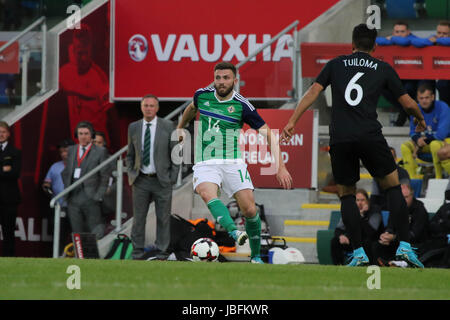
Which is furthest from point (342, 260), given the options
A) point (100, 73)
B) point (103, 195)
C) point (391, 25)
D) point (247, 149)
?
point (100, 73)

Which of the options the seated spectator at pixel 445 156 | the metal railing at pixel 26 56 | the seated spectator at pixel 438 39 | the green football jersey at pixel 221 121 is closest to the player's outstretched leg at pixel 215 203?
the green football jersey at pixel 221 121

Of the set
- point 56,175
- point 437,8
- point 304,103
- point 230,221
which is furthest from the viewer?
point 437,8

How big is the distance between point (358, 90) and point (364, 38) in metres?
0.49

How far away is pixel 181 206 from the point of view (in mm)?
15000

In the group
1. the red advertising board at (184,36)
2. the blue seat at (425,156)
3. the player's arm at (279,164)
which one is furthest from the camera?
the red advertising board at (184,36)

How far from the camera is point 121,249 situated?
46.2 ft

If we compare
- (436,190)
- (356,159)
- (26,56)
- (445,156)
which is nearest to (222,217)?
(356,159)

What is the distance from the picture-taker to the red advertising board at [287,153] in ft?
46.8

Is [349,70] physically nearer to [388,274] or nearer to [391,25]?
[388,274]

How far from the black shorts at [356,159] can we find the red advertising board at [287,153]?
536 cm

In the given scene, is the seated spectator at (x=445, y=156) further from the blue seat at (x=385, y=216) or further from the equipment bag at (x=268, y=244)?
the equipment bag at (x=268, y=244)

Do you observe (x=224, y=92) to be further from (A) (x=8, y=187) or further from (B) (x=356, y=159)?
(A) (x=8, y=187)
